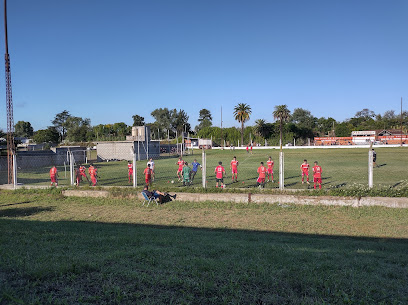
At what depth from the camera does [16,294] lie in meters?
3.39

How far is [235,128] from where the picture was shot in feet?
285

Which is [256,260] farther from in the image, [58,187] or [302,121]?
[302,121]

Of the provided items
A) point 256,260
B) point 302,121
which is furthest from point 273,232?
point 302,121

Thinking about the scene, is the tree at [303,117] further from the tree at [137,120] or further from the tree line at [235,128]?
the tree at [137,120]

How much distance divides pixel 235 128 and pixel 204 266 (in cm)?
8329

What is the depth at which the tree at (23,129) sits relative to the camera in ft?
352

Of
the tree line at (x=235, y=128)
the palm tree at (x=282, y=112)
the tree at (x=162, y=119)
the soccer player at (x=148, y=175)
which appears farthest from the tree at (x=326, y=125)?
the soccer player at (x=148, y=175)

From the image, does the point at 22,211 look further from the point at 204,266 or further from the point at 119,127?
the point at 119,127

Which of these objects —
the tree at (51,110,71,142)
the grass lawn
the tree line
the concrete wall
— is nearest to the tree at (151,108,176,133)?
the tree line

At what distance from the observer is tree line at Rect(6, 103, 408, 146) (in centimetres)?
8169

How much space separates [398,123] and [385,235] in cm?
11130

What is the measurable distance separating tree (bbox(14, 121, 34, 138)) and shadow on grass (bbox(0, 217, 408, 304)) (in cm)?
11612

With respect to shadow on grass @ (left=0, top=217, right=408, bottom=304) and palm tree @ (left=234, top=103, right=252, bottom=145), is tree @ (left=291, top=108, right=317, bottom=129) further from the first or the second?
shadow on grass @ (left=0, top=217, right=408, bottom=304)

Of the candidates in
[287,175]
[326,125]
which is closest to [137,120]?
[326,125]
